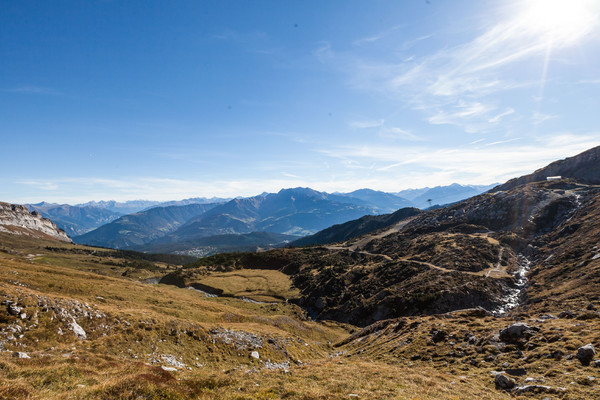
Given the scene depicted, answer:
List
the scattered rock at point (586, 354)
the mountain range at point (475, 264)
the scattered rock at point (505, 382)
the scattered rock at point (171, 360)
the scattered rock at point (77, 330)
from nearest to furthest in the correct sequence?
the scattered rock at point (505, 382)
the scattered rock at point (586, 354)
the scattered rock at point (171, 360)
the scattered rock at point (77, 330)
the mountain range at point (475, 264)

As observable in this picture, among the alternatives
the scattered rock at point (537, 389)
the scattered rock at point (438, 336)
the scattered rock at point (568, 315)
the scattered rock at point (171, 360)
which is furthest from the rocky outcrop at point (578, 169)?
the scattered rock at point (171, 360)

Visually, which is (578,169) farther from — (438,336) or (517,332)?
(438,336)

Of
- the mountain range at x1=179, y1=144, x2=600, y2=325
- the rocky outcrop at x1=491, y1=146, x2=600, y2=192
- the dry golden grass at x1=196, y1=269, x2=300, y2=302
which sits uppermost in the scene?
the rocky outcrop at x1=491, y1=146, x2=600, y2=192

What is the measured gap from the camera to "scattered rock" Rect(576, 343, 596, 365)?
17.5 metres

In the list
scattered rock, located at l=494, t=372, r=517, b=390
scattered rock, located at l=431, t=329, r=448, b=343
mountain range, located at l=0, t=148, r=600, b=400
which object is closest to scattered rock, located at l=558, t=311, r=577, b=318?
mountain range, located at l=0, t=148, r=600, b=400

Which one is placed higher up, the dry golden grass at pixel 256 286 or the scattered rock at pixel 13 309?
the scattered rock at pixel 13 309

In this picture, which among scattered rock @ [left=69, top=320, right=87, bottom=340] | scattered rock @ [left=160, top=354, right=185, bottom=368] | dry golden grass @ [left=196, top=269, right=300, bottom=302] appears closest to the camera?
scattered rock @ [left=160, top=354, right=185, bottom=368]

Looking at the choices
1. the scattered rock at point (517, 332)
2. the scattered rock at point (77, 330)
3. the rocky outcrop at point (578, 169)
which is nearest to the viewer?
the scattered rock at point (77, 330)

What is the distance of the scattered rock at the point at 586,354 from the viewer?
17.5 meters

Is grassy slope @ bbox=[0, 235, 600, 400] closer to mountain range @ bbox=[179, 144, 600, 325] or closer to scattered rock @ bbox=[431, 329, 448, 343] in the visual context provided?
scattered rock @ bbox=[431, 329, 448, 343]

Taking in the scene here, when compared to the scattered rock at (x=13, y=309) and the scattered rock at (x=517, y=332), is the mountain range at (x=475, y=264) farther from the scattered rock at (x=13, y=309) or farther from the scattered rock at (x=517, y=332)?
the scattered rock at (x=13, y=309)

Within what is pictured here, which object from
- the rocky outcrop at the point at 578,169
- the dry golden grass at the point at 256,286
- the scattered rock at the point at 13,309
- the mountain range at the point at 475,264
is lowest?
the dry golden grass at the point at 256,286

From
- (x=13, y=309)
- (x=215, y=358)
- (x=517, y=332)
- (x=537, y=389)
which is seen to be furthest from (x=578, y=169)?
(x=13, y=309)

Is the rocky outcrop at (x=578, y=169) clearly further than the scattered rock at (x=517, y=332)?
Yes
